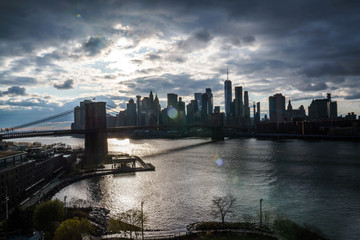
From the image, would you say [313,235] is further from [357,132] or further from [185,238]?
[357,132]

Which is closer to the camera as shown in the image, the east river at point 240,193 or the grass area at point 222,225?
the grass area at point 222,225

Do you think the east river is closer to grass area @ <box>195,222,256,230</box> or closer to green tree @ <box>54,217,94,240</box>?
grass area @ <box>195,222,256,230</box>

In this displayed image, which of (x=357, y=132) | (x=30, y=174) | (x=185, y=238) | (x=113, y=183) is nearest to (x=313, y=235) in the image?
(x=185, y=238)

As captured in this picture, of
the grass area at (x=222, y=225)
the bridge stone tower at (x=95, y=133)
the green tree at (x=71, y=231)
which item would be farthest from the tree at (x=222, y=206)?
the bridge stone tower at (x=95, y=133)

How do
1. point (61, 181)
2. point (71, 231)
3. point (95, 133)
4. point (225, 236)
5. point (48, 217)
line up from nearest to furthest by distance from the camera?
point (71, 231) → point (225, 236) → point (48, 217) → point (61, 181) → point (95, 133)

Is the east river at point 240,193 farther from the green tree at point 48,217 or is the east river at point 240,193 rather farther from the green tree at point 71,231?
the green tree at point 71,231

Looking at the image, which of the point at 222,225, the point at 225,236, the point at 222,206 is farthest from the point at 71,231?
the point at 222,206

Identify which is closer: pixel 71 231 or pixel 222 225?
pixel 71 231

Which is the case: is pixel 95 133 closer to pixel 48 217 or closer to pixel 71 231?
pixel 48 217

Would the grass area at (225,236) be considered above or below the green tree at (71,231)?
below

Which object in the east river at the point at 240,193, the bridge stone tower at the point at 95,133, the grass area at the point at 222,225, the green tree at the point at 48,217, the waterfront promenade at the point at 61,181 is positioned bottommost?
the east river at the point at 240,193
